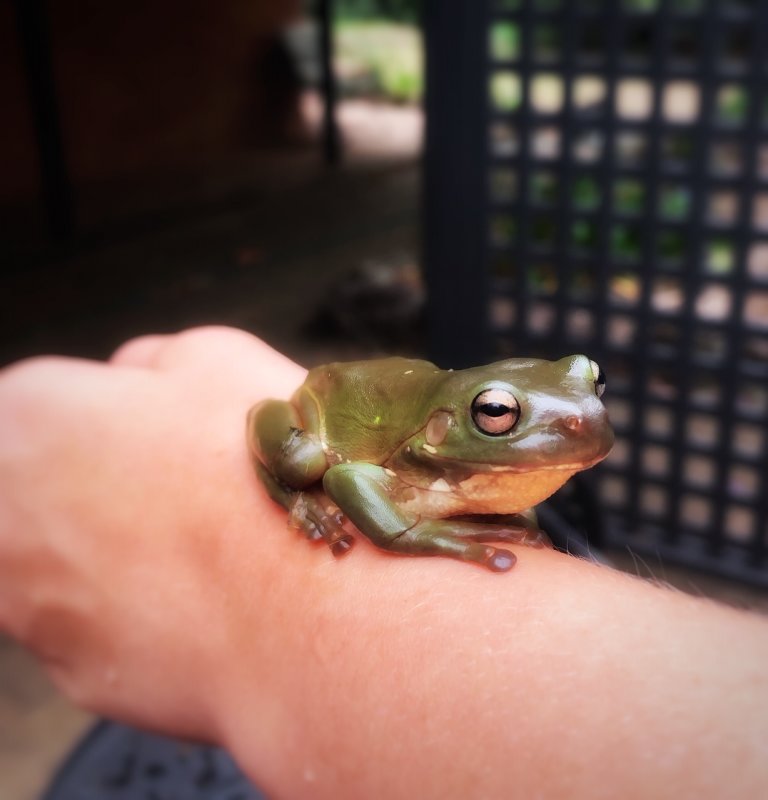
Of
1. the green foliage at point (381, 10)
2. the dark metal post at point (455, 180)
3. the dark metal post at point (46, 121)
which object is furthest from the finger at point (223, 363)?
the green foliage at point (381, 10)

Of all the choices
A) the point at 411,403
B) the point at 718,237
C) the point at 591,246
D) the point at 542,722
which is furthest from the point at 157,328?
the point at 542,722

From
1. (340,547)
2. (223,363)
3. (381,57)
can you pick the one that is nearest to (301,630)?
(340,547)

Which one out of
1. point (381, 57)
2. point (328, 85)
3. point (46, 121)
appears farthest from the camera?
point (381, 57)

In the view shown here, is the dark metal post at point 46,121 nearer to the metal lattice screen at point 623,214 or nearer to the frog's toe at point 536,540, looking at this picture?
the metal lattice screen at point 623,214

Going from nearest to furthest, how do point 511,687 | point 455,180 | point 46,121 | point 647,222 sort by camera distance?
point 511,687 → point 647,222 → point 455,180 → point 46,121

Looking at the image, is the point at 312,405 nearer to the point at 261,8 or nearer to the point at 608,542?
the point at 608,542

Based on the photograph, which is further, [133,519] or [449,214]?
[449,214]

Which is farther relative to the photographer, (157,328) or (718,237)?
(157,328)

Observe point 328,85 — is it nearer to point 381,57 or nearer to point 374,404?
point 381,57
